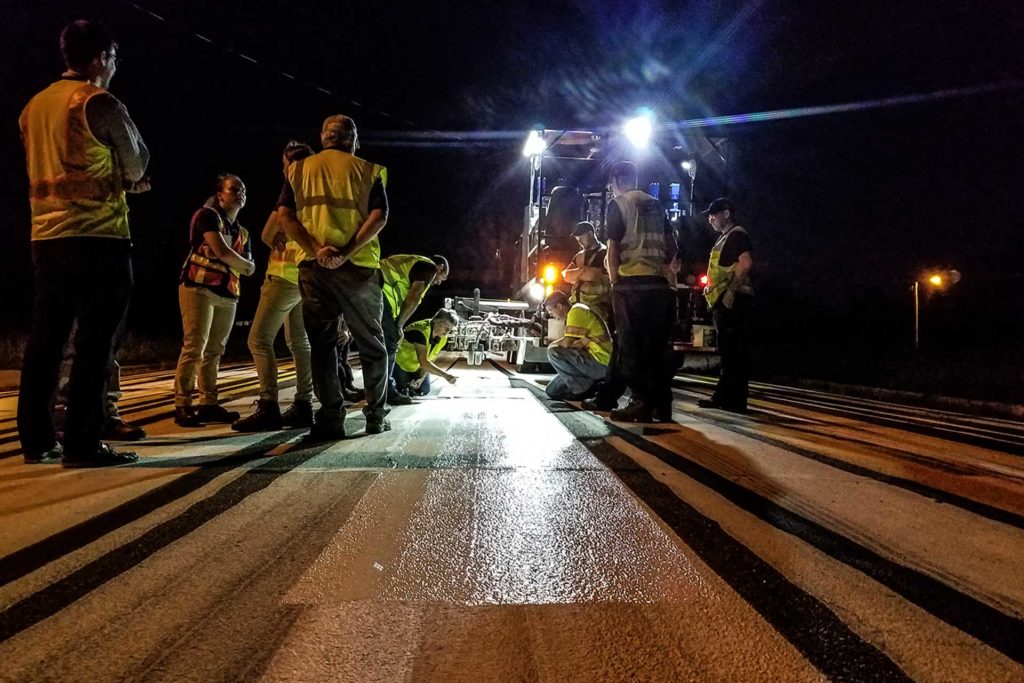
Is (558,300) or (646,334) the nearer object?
(646,334)

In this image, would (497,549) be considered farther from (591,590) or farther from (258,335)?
(258,335)

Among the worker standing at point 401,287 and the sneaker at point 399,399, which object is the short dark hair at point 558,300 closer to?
the worker standing at point 401,287

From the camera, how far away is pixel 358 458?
3.62 m

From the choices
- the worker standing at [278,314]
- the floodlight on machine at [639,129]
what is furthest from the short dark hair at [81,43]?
the floodlight on machine at [639,129]

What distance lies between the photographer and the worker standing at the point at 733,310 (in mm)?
6453

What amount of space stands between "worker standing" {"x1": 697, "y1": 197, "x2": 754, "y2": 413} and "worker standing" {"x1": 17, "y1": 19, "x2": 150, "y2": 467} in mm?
5166

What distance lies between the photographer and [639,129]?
11.6 m

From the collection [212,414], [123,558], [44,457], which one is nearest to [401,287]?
[212,414]

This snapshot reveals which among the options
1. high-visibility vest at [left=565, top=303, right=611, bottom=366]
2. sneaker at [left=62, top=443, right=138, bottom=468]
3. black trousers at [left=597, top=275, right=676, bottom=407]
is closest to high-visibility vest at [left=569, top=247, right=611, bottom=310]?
high-visibility vest at [left=565, top=303, right=611, bottom=366]

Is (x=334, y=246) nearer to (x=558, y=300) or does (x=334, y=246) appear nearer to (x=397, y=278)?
(x=397, y=278)

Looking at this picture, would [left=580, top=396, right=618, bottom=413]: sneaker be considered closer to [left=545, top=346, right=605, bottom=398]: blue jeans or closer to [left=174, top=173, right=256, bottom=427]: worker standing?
[left=545, top=346, right=605, bottom=398]: blue jeans

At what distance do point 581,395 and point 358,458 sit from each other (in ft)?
12.5

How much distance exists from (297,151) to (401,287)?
1651 mm

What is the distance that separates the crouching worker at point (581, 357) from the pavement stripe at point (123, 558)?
165 inches
